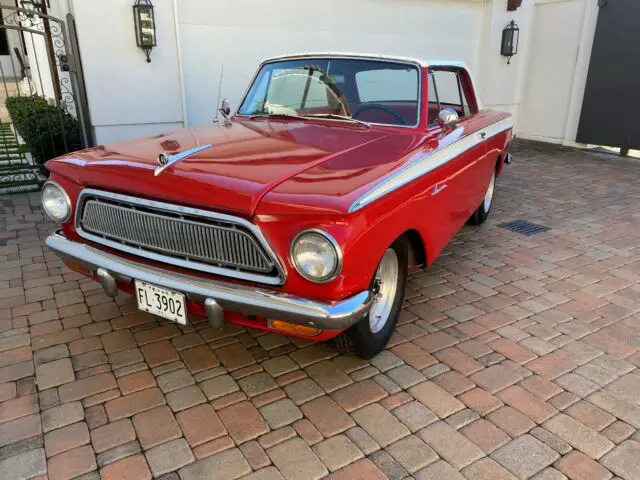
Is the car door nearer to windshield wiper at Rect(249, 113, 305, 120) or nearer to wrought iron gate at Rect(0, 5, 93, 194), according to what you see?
windshield wiper at Rect(249, 113, 305, 120)

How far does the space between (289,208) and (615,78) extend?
29.2 ft

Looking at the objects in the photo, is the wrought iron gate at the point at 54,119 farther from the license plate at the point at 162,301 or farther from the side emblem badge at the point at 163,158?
the license plate at the point at 162,301

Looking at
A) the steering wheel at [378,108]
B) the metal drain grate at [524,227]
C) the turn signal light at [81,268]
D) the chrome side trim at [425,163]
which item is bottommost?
the metal drain grate at [524,227]

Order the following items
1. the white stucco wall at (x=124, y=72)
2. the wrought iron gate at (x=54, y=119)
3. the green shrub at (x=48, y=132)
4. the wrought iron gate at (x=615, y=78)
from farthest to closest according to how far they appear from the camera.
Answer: the wrought iron gate at (x=615, y=78) → the green shrub at (x=48, y=132) → the wrought iron gate at (x=54, y=119) → the white stucco wall at (x=124, y=72)

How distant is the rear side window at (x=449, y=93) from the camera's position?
3.78 m

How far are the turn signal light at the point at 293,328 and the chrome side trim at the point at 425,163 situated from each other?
60 cm

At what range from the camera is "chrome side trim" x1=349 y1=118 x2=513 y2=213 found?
7.70 feet

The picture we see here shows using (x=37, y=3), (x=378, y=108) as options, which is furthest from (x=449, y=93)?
(x=37, y=3)

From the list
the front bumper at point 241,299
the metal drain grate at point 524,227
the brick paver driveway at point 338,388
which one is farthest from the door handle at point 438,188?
the metal drain grate at point 524,227

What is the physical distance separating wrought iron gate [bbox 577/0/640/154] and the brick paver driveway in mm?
5943

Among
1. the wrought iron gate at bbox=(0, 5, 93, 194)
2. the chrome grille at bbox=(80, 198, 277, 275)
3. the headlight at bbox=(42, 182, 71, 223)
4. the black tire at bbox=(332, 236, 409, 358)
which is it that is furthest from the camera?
the wrought iron gate at bbox=(0, 5, 93, 194)

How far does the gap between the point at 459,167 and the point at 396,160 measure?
1039mm

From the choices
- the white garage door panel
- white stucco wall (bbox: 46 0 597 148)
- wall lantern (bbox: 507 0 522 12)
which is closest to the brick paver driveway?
white stucco wall (bbox: 46 0 597 148)

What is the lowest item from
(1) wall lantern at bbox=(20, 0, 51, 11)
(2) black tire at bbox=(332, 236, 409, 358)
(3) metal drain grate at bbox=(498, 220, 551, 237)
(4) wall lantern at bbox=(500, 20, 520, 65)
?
(3) metal drain grate at bbox=(498, 220, 551, 237)
